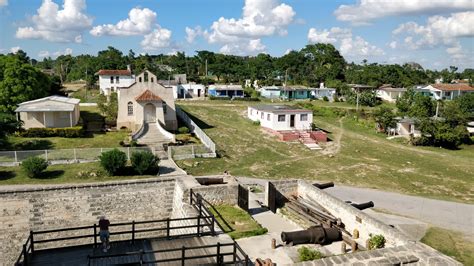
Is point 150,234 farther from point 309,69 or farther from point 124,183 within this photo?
point 309,69

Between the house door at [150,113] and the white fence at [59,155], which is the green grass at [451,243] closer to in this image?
the white fence at [59,155]

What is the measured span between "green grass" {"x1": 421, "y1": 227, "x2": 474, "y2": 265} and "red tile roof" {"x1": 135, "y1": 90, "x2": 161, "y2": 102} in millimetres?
25991

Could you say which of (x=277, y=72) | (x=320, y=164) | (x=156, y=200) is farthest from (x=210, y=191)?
(x=277, y=72)

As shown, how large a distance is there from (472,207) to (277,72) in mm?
84669

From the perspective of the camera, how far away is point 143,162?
24.7m

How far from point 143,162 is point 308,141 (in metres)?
18.9

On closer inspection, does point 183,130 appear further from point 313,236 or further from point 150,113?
point 313,236

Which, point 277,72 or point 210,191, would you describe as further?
point 277,72

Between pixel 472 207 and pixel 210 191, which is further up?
pixel 210 191

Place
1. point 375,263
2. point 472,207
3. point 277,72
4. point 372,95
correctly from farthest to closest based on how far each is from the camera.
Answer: point 277,72, point 372,95, point 472,207, point 375,263

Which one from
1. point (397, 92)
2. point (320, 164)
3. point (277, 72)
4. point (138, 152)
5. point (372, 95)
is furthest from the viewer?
point (277, 72)

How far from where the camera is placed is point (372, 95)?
68.2 m

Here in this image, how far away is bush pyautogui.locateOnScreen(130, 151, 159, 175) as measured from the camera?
24.7 metres

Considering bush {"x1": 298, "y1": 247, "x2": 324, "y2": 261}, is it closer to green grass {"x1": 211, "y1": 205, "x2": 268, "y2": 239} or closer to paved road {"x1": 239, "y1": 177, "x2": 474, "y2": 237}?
green grass {"x1": 211, "y1": 205, "x2": 268, "y2": 239}
